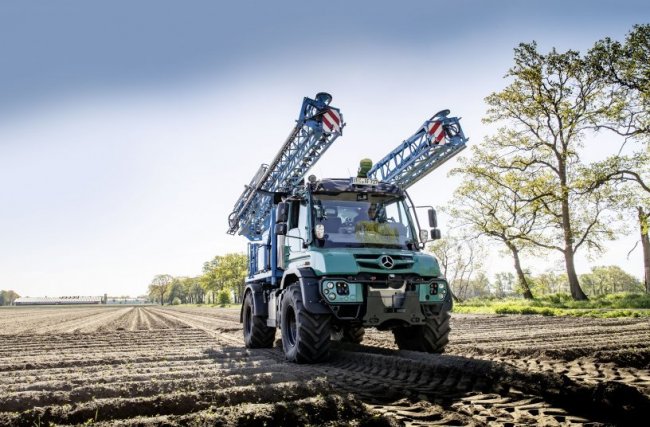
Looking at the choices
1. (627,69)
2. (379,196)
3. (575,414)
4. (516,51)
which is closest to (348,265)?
(379,196)

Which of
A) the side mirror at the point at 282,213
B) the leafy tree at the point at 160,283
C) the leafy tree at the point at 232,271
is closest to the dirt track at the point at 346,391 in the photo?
the side mirror at the point at 282,213

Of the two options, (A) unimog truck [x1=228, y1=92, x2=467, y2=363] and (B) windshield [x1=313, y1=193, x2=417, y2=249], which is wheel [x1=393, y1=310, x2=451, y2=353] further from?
(B) windshield [x1=313, y1=193, x2=417, y2=249]

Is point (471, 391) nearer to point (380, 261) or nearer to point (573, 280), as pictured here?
point (380, 261)

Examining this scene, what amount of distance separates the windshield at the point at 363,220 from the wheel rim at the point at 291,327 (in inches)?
52.7

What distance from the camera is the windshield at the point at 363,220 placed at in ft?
24.9

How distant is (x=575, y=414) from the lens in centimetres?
385

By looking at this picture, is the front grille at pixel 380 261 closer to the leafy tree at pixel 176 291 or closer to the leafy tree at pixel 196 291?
the leafy tree at pixel 196 291

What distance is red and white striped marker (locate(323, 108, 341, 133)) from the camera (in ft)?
35.4

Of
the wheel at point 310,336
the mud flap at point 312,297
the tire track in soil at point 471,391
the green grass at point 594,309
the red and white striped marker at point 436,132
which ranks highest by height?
the red and white striped marker at point 436,132

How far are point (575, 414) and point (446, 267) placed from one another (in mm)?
49569

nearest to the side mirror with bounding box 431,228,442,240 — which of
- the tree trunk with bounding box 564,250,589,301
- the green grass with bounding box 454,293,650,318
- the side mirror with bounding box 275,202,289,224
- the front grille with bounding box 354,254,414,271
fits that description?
the front grille with bounding box 354,254,414,271

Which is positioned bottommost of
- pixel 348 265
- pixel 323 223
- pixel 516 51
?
pixel 348 265

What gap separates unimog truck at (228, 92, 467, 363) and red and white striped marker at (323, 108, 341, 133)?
1.70 m

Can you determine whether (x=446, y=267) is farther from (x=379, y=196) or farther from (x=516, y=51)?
(x=379, y=196)
